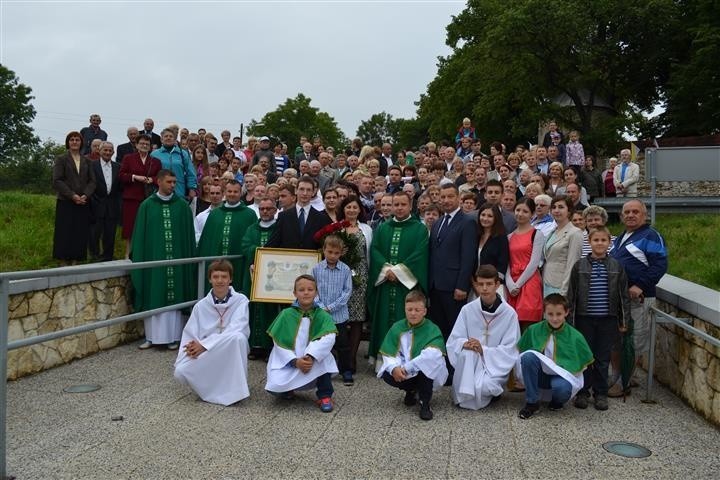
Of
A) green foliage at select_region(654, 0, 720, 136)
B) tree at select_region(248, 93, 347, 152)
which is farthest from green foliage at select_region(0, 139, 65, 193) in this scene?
tree at select_region(248, 93, 347, 152)

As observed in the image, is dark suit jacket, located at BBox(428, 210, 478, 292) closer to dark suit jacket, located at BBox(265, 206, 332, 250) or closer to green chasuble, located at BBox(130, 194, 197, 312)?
dark suit jacket, located at BBox(265, 206, 332, 250)

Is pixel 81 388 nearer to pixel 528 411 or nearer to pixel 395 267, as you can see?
pixel 395 267

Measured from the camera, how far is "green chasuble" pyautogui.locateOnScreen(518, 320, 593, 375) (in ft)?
19.0

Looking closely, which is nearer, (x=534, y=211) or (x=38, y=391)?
(x=38, y=391)

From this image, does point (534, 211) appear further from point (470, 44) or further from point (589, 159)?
point (470, 44)

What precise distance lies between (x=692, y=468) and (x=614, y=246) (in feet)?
8.61

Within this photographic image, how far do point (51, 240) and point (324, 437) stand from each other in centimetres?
696

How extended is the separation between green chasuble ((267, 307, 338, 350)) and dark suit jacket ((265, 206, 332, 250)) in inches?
57.2

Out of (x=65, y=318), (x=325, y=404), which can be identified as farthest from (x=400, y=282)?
(x=65, y=318)

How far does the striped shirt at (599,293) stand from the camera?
241 inches

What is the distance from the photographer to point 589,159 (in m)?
14.3

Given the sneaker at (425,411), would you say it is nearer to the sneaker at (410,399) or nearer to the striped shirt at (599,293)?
the sneaker at (410,399)

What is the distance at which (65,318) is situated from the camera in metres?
6.98

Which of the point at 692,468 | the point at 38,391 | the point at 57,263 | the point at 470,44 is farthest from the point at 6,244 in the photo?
the point at 470,44
